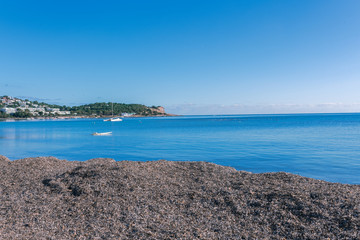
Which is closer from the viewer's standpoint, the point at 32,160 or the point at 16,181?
the point at 16,181

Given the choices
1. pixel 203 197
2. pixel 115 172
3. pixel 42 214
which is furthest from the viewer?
pixel 115 172

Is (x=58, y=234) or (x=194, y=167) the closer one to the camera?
(x=58, y=234)

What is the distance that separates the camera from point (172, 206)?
7.20 m

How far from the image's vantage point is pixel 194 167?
37.7 feet

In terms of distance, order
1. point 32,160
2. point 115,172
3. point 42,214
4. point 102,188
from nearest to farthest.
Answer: point 42,214 → point 102,188 → point 115,172 → point 32,160

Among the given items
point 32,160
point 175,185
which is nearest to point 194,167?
point 175,185

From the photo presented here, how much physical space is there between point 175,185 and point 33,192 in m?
4.53

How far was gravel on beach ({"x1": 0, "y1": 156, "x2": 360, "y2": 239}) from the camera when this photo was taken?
574cm

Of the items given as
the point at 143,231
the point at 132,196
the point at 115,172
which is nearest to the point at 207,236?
the point at 143,231

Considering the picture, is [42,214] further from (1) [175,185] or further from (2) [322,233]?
(2) [322,233]

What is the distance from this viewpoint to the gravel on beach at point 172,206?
574cm

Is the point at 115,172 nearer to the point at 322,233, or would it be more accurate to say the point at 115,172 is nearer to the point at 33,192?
the point at 33,192

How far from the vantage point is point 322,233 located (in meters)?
5.56

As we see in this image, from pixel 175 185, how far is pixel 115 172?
235 cm
